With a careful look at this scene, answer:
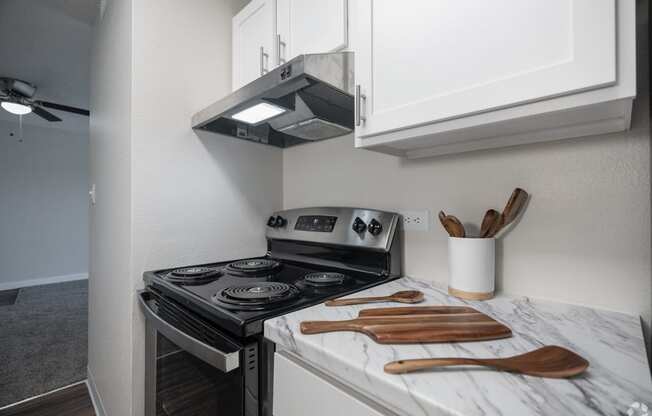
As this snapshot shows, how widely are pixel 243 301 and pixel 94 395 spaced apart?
1697mm

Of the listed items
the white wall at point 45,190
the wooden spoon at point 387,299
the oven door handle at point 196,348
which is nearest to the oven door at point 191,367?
the oven door handle at point 196,348

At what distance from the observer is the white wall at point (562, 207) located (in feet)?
2.45

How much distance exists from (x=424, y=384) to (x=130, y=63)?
4.96 feet

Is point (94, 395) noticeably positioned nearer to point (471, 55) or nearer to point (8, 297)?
point (471, 55)

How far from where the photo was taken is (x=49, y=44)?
2.25 m

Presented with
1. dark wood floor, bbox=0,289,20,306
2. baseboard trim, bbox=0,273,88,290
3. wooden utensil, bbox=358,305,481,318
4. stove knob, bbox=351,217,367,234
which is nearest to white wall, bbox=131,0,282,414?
stove knob, bbox=351,217,367,234

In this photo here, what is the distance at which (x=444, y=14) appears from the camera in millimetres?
742

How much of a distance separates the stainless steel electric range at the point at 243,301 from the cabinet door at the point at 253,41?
70 cm

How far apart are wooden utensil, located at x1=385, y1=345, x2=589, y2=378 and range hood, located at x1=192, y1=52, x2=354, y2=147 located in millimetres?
769

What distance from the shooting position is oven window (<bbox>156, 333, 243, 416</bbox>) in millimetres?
721

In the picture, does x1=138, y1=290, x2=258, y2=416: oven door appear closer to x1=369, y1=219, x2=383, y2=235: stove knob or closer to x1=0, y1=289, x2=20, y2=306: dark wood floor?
x1=369, y1=219, x2=383, y2=235: stove knob

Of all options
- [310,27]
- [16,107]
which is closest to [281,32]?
[310,27]

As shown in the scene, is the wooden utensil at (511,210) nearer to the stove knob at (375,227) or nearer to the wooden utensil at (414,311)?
the wooden utensil at (414,311)

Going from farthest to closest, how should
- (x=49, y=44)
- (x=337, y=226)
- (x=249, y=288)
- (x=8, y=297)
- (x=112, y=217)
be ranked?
(x=8, y=297), (x=49, y=44), (x=112, y=217), (x=337, y=226), (x=249, y=288)
